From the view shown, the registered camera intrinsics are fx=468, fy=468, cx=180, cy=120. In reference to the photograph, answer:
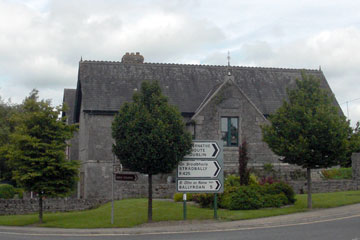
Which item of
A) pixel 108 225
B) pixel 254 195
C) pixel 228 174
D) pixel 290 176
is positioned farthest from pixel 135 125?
pixel 290 176

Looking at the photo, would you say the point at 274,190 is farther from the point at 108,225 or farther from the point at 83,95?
the point at 83,95

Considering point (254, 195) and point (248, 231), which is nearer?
point (248, 231)

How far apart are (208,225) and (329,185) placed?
12967 millimetres

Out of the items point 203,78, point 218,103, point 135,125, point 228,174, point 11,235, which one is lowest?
point 11,235

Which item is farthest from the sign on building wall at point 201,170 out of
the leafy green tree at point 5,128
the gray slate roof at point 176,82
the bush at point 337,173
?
the leafy green tree at point 5,128

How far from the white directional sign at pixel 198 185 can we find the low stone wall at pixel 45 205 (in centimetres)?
931

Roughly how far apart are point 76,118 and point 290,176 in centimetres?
1703

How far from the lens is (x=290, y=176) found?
3088cm

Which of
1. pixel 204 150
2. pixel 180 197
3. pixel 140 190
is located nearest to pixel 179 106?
pixel 140 190

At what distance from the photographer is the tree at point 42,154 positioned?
20188mm

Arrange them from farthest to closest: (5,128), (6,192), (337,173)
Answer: (5,128), (6,192), (337,173)

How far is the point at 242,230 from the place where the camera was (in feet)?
52.4

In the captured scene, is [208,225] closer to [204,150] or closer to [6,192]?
[204,150]

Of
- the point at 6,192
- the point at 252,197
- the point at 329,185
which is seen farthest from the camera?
the point at 6,192
